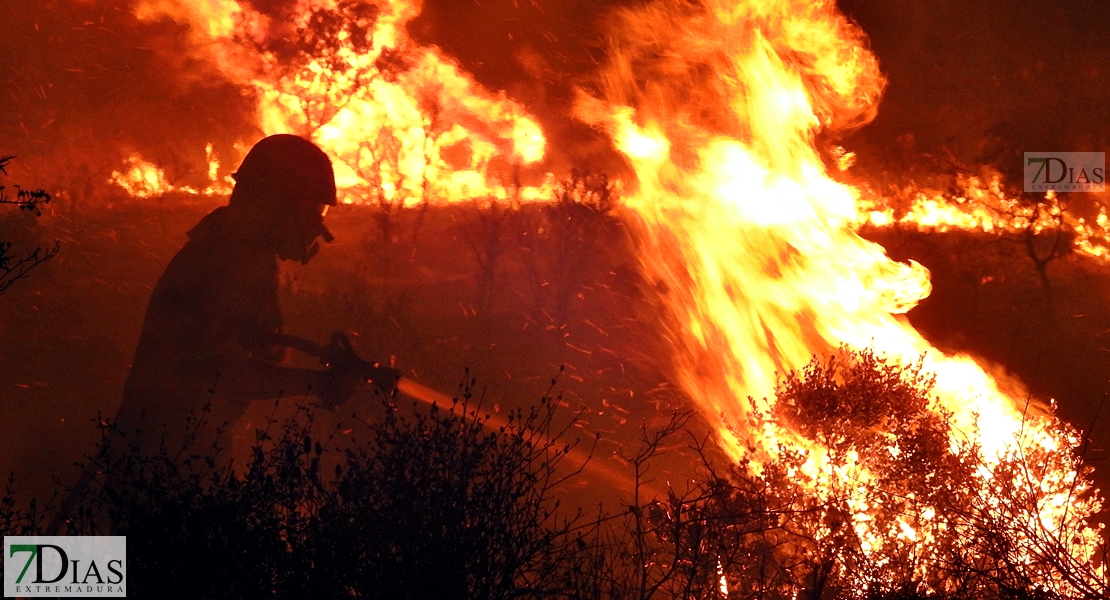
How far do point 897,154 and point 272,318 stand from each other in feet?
20.9

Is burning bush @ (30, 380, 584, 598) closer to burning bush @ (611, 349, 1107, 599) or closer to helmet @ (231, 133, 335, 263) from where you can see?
burning bush @ (611, 349, 1107, 599)

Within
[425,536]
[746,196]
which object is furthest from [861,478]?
[425,536]

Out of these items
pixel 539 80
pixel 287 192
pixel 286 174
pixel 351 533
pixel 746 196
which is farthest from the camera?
pixel 746 196

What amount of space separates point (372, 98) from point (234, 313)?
7.52ft

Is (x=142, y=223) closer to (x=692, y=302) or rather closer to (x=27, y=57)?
(x=27, y=57)

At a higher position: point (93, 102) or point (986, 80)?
point (93, 102)

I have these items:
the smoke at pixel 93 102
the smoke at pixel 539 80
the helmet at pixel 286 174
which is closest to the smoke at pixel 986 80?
the smoke at pixel 539 80

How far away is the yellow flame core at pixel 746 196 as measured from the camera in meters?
8.59

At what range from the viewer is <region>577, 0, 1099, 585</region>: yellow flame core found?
28.2 feet

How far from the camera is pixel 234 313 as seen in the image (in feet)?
24.0

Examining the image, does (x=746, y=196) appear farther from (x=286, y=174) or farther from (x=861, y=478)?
(x=286, y=174)

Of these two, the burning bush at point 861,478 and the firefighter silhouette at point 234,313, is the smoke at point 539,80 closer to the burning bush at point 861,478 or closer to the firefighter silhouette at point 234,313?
the firefighter silhouette at point 234,313

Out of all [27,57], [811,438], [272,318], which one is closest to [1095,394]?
[811,438]

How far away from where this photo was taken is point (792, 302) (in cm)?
879
